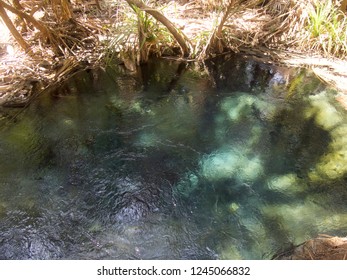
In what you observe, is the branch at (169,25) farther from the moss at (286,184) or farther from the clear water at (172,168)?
the moss at (286,184)

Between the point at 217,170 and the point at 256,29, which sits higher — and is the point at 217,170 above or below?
A: below

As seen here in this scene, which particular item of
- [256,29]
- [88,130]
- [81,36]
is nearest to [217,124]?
[88,130]

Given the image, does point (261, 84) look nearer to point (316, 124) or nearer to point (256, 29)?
point (316, 124)

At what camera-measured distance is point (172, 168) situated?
9.29 feet

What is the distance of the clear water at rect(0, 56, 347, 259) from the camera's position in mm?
2295

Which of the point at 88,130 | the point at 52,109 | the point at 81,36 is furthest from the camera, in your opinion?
the point at 81,36

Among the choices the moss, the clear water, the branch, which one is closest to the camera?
the clear water

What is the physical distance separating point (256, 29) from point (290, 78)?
118 centimetres

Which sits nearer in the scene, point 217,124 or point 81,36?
point 217,124

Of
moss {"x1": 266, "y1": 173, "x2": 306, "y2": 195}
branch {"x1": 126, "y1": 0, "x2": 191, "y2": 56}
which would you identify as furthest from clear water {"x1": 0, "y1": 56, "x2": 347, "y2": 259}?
branch {"x1": 126, "y1": 0, "x2": 191, "y2": 56}

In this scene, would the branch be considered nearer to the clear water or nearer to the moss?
the clear water

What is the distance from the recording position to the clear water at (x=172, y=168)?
2.29 m

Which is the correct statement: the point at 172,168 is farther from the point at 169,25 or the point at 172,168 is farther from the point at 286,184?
the point at 169,25

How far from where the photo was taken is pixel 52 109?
139 inches
